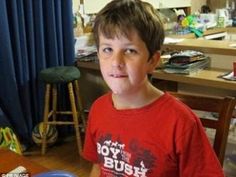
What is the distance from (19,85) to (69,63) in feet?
1.66

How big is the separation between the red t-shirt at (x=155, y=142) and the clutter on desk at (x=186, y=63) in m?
1.42

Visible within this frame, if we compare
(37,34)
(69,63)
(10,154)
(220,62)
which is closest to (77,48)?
(69,63)

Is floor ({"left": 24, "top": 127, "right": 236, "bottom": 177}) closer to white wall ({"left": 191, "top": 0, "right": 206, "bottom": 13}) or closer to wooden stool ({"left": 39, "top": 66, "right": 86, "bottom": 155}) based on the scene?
wooden stool ({"left": 39, "top": 66, "right": 86, "bottom": 155})

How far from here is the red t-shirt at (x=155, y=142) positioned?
0.91 meters

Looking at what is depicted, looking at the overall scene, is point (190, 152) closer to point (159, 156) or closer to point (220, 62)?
point (159, 156)

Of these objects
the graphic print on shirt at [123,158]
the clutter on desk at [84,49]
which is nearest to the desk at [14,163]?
the graphic print on shirt at [123,158]

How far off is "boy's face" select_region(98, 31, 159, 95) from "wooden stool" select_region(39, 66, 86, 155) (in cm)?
182

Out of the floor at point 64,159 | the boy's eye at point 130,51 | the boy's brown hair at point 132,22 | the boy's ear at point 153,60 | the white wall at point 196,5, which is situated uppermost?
the white wall at point 196,5

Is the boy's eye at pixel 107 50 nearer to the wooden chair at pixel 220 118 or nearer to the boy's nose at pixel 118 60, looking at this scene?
the boy's nose at pixel 118 60

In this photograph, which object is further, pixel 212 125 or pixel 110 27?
pixel 212 125

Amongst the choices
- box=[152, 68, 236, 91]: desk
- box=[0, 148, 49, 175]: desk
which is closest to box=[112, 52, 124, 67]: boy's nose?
box=[0, 148, 49, 175]: desk

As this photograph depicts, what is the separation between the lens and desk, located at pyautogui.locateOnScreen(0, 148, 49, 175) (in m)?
1.05

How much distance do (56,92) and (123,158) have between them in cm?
196

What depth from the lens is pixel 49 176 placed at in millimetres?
932
